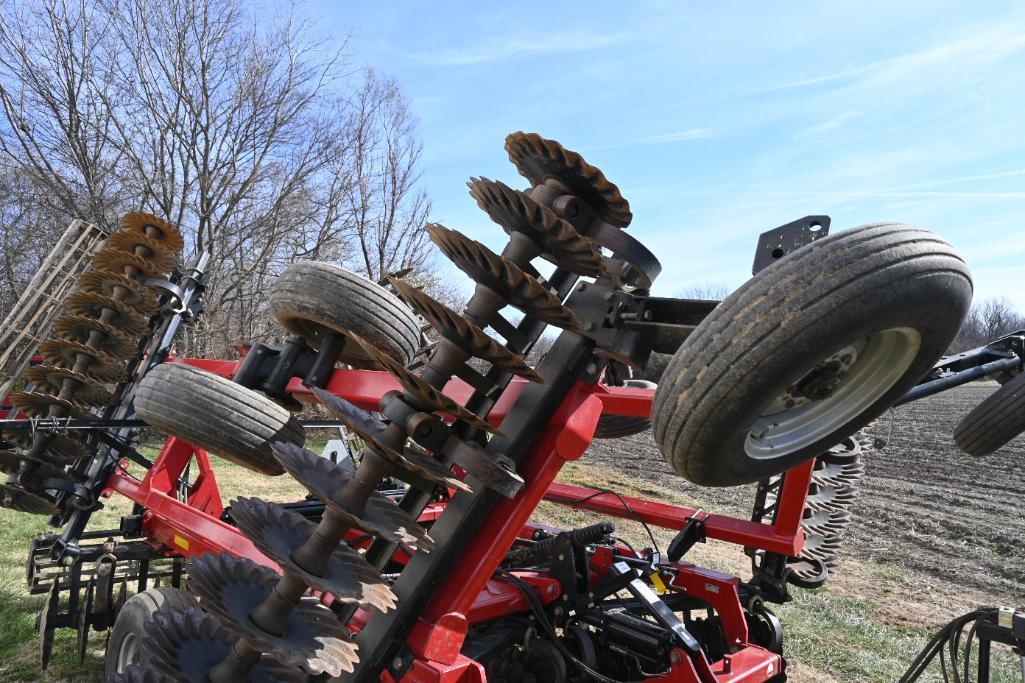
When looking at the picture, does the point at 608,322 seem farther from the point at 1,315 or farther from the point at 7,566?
the point at 1,315

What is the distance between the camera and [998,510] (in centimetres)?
1359

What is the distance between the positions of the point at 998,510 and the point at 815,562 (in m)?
12.2

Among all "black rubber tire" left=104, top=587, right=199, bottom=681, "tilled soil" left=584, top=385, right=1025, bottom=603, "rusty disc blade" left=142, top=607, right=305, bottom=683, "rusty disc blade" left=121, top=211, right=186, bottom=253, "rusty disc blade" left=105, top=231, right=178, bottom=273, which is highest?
"tilled soil" left=584, top=385, right=1025, bottom=603

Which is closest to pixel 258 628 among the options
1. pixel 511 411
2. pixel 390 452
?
pixel 390 452

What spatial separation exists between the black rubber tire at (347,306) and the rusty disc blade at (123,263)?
2.41 m

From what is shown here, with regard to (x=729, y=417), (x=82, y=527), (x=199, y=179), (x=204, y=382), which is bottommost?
(x=82, y=527)

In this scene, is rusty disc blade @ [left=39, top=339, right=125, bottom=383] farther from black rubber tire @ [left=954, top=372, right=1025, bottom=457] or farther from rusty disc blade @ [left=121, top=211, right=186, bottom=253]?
black rubber tire @ [left=954, top=372, right=1025, bottom=457]

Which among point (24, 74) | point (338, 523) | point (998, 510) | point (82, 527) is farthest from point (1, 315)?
point (998, 510)

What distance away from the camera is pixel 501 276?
1880 millimetres

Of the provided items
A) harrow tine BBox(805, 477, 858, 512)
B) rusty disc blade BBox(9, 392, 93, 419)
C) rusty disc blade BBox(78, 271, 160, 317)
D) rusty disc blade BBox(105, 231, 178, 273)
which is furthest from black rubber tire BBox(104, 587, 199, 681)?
harrow tine BBox(805, 477, 858, 512)

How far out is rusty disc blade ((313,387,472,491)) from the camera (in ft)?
5.85

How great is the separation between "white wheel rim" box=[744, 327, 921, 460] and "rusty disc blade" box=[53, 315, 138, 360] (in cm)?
425

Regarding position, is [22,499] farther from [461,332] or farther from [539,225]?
Answer: [539,225]

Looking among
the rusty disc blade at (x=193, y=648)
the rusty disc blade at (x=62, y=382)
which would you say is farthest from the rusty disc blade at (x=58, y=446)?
the rusty disc blade at (x=193, y=648)
